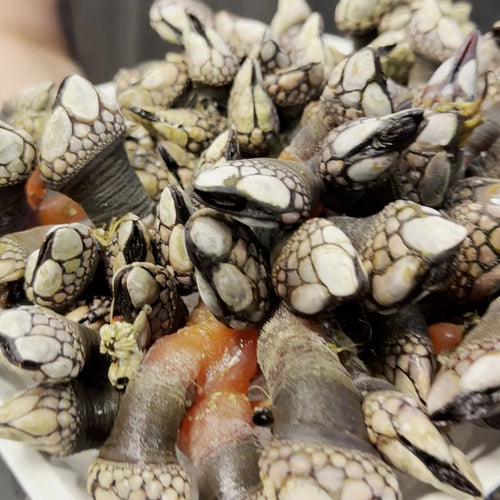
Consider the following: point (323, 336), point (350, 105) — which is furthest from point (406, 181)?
point (323, 336)

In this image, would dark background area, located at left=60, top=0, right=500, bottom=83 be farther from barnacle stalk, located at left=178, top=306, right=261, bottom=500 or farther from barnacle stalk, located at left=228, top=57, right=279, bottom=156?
barnacle stalk, located at left=178, top=306, right=261, bottom=500

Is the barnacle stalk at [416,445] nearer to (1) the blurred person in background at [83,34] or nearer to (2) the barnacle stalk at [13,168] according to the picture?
(2) the barnacle stalk at [13,168]

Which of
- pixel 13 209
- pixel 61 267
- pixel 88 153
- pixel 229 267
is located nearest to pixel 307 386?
pixel 229 267

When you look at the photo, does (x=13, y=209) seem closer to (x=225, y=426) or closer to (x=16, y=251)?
(x=16, y=251)

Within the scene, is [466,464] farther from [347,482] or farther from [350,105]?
[350,105]

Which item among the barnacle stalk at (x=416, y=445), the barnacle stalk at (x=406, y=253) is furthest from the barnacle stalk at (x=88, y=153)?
the barnacle stalk at (x=416, y=445)
